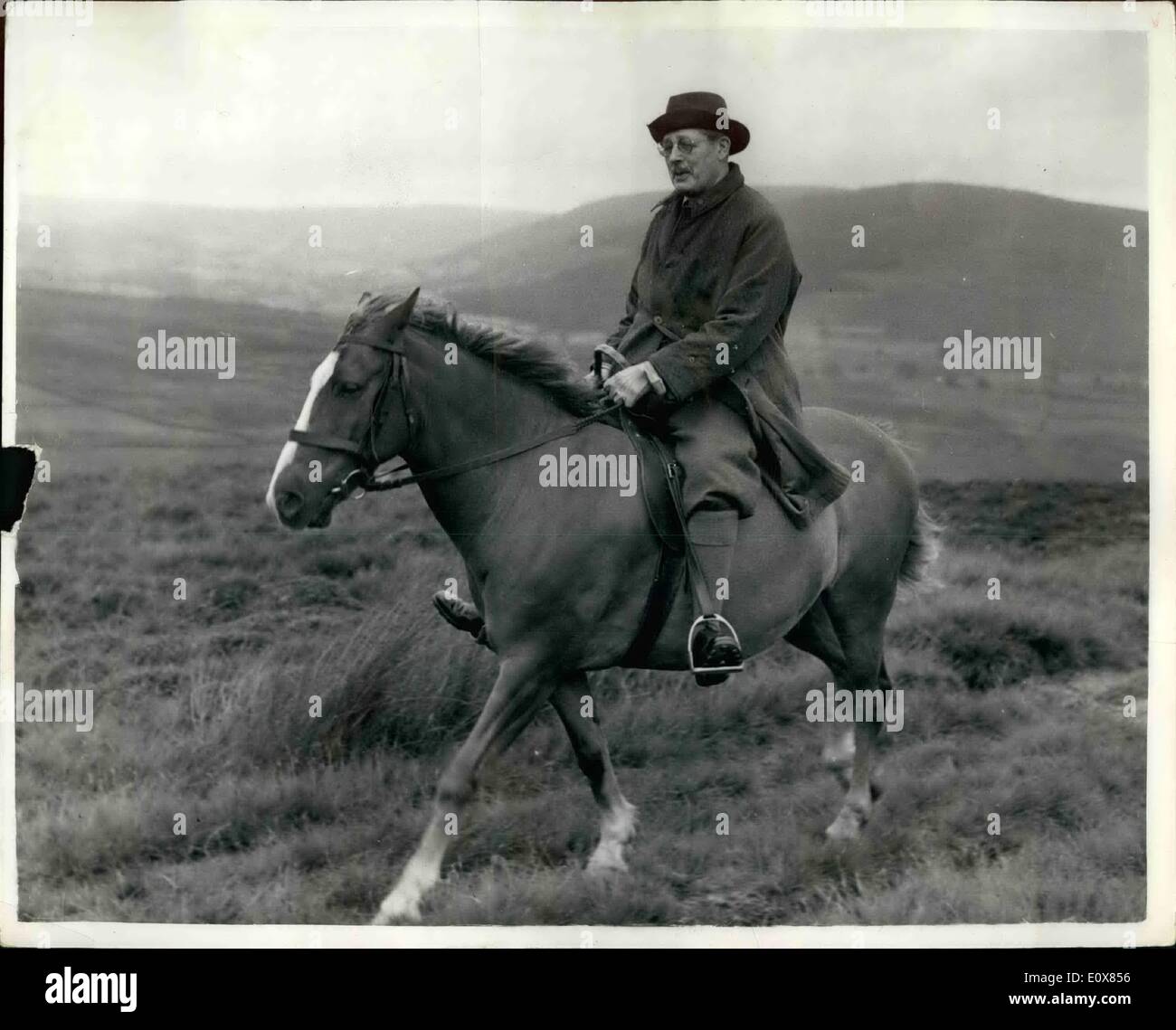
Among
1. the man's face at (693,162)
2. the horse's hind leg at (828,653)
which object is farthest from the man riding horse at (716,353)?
the horse's hind leg at (828,653)

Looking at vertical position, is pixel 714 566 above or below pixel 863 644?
above

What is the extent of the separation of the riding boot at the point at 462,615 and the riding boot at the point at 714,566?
0.78 m

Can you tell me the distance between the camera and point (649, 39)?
4539 mm

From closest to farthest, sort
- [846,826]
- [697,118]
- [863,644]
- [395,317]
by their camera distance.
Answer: [395,317], [697,118], [846,826], [863,644]

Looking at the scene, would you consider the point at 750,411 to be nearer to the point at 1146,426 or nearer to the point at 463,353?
the point at 463,353

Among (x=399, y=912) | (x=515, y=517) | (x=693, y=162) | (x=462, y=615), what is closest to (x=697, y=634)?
(x=515, y=517)

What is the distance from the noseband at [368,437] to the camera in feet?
13.1

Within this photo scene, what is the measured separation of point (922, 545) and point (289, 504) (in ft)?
7.90

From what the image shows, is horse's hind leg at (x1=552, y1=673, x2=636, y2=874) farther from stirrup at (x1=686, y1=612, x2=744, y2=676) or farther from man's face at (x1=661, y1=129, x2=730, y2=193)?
man's face at (x1=661, y1=129, x2=730, y2=193)

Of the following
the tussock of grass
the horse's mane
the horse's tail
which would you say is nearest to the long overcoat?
the horse's mane

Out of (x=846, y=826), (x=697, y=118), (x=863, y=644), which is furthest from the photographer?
(x=863, y=644)

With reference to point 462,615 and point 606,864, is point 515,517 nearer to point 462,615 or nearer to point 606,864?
point 462,615

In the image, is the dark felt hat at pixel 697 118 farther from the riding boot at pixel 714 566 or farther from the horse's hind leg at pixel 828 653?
the horse's hind leg at pixel 828 653

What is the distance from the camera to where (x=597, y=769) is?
4.44 metres
